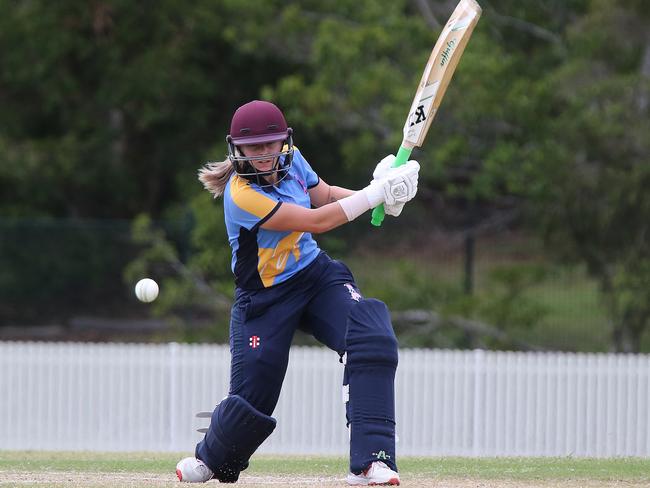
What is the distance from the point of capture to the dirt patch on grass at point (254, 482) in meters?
5.76

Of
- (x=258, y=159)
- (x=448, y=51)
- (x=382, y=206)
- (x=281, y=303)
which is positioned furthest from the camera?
(x=448, y=51)

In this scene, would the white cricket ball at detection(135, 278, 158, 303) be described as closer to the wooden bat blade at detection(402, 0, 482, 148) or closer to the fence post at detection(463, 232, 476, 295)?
the wooden bat blade at detection(402, 0, 482, 148)

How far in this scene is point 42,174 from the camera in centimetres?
2031

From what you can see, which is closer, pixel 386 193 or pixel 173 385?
pixel 386 193

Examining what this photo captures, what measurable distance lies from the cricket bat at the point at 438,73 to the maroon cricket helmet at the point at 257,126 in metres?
0.68

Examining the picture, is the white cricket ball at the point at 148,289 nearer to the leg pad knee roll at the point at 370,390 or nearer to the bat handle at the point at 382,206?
the bat handle at the point at 382,206

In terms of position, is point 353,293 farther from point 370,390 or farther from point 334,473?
point 334,473

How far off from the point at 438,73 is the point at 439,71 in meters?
0.01

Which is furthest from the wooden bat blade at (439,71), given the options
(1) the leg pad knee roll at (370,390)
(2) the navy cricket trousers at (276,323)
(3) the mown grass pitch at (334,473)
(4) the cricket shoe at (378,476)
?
(3) the mown grass pitch at (334,473)

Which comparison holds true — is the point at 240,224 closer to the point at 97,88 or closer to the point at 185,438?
the point at 185,438

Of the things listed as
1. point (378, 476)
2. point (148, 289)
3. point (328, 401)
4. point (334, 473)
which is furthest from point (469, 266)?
point (378, 476)

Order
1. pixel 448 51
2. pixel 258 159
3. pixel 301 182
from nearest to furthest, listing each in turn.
→ pixel 258 159
pixel 301 182
pixel 448 51

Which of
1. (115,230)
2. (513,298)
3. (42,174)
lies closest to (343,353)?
(513,298)

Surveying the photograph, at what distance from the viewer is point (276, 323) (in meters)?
5.81
